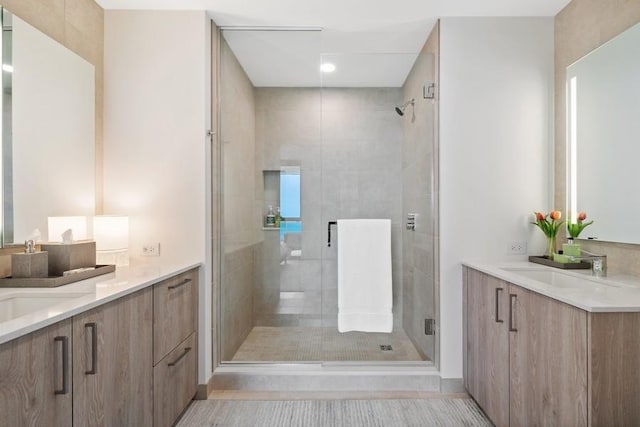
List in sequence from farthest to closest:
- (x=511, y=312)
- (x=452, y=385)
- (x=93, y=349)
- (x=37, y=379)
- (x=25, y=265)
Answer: (x=452, y=385) → (x=511, y=312) → (x=25, y=265) → (x=93, y=349) → (x=37, y=379)

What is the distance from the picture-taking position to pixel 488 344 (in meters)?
2.19

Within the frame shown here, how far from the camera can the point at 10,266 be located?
1794 mm

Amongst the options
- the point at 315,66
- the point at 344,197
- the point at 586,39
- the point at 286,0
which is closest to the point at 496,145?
the point at 586,39

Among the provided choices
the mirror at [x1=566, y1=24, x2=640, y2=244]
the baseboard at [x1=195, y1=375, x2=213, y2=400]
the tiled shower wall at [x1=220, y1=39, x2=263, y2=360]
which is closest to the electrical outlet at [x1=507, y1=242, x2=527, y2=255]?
the mirror at [x1=566, y1=24, x2=640, y2=244]

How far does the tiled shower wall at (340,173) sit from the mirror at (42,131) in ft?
4.33

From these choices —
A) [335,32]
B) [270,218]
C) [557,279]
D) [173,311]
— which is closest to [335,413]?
[173,311]

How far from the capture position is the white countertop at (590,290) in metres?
1.31

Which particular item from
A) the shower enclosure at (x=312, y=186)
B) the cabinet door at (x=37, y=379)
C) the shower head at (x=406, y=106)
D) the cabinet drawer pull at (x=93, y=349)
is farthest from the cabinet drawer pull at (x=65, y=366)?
the shower head at (x=406, y=106)

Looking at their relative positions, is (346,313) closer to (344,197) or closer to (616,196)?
(344,197)

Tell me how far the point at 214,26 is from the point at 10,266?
1.88 meters

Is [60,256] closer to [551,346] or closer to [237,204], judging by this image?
[237,204]

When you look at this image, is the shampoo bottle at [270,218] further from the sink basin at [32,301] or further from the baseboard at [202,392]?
the sink basin at [32,301]

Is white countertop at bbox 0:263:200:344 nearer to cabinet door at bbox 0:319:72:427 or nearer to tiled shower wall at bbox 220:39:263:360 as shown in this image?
cabinet door at bbox 0:319:72:427

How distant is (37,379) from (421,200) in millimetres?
2310
